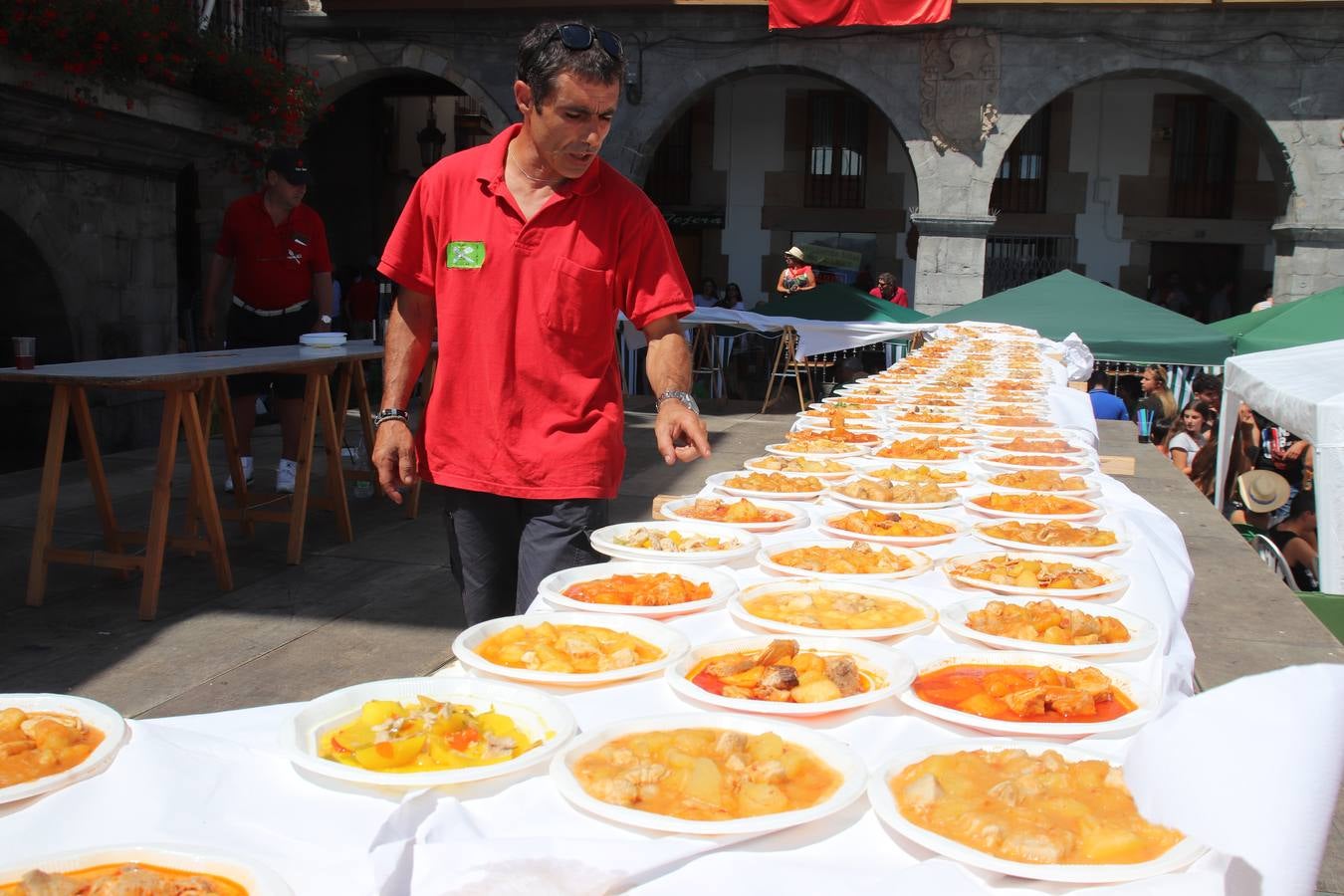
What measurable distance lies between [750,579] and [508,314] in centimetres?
86

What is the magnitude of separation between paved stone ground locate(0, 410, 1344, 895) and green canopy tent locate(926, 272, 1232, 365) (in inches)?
170

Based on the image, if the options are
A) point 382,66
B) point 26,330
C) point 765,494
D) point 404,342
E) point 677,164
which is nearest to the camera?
point 404,342

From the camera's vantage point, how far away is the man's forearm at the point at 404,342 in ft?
9.93

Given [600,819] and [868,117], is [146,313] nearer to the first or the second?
[600,819]

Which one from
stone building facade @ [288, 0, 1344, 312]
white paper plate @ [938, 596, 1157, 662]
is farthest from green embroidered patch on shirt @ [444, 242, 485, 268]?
stone building facade @ [288, 0, 1344, 312]

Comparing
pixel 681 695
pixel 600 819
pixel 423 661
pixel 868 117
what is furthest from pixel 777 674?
pixel 868 117

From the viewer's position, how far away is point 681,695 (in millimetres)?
1789

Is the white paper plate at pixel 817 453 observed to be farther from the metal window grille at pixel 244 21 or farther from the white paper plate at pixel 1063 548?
the metal window grille at pixel 244 21

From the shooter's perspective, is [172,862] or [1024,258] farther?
[1024,258]

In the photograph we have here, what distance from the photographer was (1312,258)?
1462 cm

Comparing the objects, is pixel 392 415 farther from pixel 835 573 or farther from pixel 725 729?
pixel 725 729

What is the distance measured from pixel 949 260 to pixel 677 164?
7563 mm

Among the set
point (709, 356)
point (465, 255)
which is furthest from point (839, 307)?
point (465, 255)

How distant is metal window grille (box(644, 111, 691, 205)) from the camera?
21391mm
